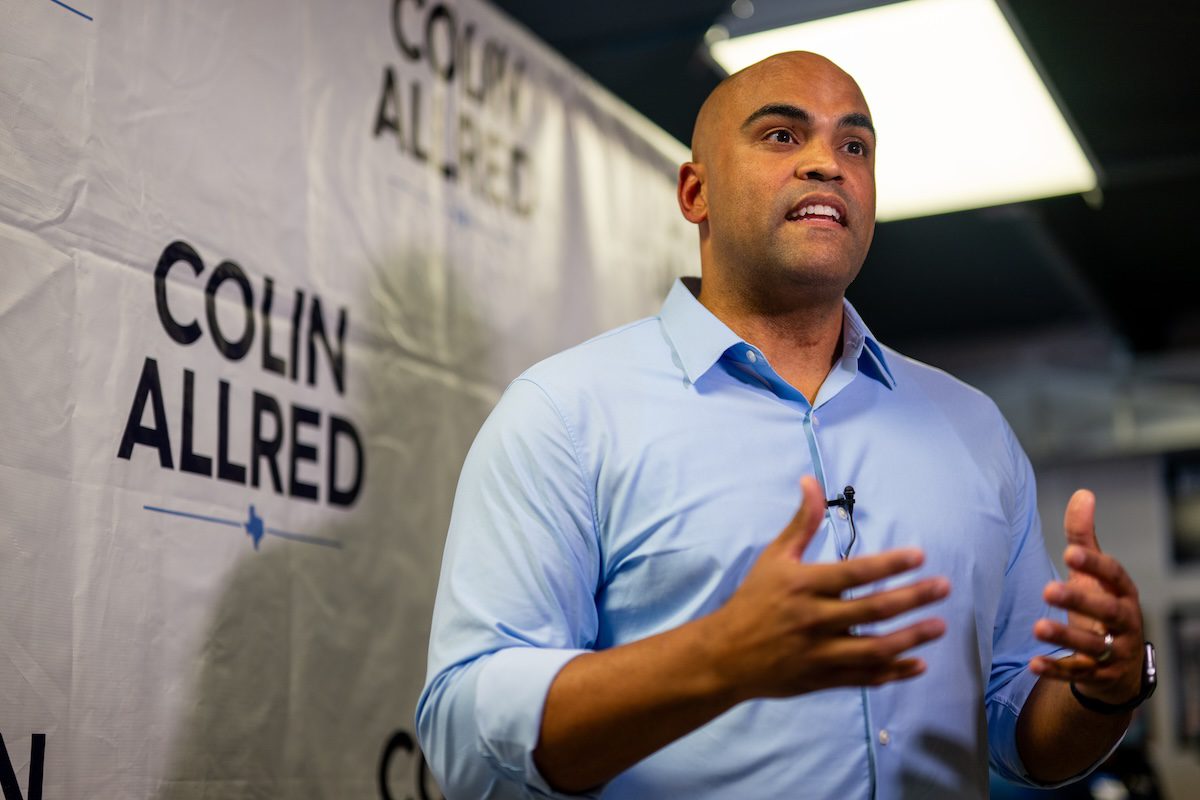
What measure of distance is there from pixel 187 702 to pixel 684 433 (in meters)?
0.72

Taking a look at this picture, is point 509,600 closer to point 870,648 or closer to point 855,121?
point 870,648

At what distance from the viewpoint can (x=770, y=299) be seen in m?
1.66

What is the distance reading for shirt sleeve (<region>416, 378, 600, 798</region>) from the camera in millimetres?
1242

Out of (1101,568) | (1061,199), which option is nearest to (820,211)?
(1101,568)

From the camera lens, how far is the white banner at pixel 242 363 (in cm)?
149

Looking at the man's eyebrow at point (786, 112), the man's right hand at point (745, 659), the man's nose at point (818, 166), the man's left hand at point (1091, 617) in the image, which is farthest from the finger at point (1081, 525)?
the man's eyebrow at point (786, 112)

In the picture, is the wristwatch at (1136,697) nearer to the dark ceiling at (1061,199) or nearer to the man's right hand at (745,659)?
the man's right hand at (745,659)

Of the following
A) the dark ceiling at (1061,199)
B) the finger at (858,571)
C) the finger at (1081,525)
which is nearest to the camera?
the finger at (858,571)

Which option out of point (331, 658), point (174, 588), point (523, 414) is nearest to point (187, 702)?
point (174, 588)

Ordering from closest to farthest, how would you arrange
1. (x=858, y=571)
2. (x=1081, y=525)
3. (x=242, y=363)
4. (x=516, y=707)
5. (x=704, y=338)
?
(x=858, y=571)
(x=516, y=707)
(x=1081, y=525)
(x=704, y=338)
(x=242, y=363)

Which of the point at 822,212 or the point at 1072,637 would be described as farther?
the point at 822,212

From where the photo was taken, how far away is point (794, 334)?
1.68 metres

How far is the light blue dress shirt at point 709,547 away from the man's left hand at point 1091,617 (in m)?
0.20

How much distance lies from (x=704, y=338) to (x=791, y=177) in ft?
0.76
